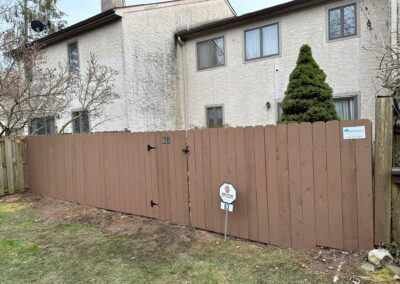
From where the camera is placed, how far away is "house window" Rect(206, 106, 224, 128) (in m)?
13.6

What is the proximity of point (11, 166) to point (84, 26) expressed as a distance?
6.58 metres

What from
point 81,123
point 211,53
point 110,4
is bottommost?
point 81,123

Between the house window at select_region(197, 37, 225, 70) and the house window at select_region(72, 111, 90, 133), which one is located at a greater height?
the house window at select_region(197, 37, 225, 70)

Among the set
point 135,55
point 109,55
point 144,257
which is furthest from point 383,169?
point 109,55

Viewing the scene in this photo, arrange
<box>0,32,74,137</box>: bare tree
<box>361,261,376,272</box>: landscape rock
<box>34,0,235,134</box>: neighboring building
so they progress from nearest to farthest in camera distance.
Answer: <box>361,261,376,272</box>: landscape rock, <box>0,32,74,137</box>: bare tree, <box>34,0,235,134</box>: neighboring building

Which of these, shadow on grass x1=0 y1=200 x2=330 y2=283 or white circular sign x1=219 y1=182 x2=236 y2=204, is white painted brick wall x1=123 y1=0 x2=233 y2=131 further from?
white circular sign x1=219 y1=182 x2=236 y2=204

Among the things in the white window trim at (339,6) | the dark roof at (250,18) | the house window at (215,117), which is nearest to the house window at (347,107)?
the white window trim at (339,6)

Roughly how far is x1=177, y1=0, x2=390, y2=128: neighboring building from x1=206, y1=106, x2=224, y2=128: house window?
0.13ft

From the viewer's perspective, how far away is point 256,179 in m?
4.82

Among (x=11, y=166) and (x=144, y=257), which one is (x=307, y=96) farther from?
(x=11, y=166)

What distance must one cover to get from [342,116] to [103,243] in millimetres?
8711

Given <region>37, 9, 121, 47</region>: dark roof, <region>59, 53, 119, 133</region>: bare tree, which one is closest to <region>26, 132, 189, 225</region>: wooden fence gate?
<region>59, 53, 119, 133</region>: bare tree

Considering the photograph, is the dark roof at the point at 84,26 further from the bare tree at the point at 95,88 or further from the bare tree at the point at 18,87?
the bare tree at the point at 18,87

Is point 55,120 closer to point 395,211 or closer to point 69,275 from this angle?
point 69,275
